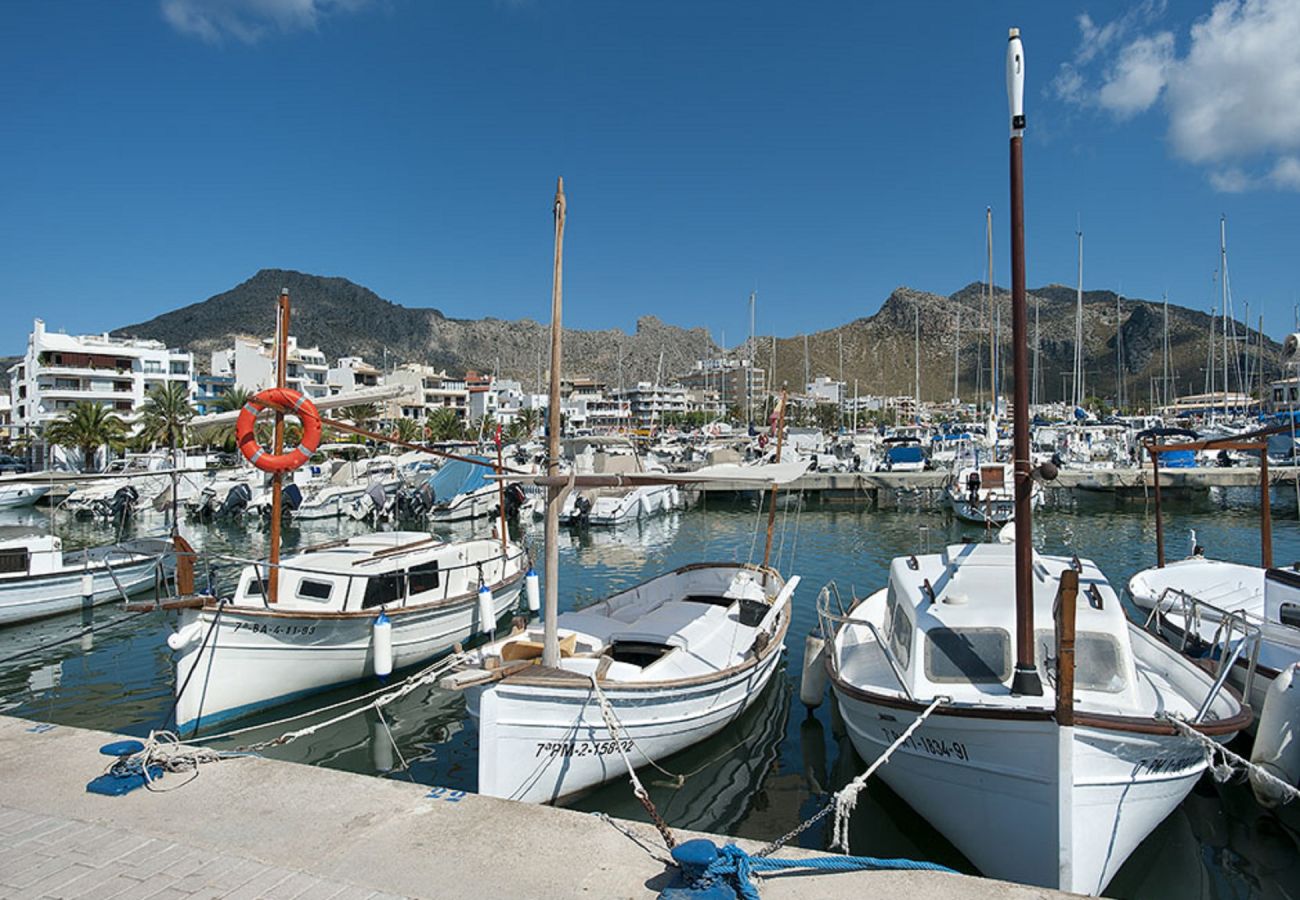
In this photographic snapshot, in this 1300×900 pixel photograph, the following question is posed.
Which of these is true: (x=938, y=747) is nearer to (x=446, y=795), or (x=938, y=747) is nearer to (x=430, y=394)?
(x=446, y=795)

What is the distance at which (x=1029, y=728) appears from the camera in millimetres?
6848

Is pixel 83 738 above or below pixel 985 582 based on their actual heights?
below

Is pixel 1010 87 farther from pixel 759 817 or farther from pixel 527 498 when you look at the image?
pixel 527 498

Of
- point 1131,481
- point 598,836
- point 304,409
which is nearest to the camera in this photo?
point 598,836

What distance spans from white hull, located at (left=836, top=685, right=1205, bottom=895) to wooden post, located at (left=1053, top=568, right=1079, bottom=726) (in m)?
0.19

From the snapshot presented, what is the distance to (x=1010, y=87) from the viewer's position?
8.16 metres

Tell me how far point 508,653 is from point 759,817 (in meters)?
3.90

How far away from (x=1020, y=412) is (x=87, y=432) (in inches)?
2998

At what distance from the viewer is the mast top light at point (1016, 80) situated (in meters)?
8.04

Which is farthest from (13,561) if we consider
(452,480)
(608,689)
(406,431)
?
(406,431)

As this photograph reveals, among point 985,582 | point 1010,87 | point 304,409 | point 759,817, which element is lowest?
point 759,817

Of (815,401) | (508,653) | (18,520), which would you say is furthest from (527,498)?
(815,401)

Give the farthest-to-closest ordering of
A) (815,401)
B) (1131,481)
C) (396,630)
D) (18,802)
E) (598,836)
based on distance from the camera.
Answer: (815,401)
(1131,481)
(396,630)
(18,802)
(598,836)

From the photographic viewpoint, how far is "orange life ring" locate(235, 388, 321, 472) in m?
12.6
